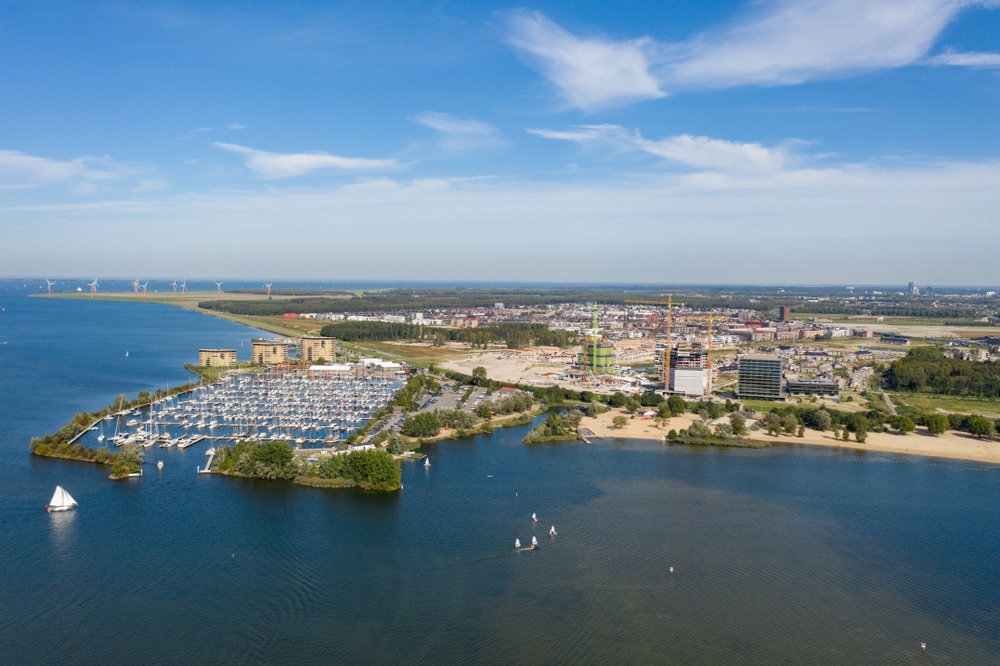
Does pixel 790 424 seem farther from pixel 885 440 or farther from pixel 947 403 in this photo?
pixel 947 403

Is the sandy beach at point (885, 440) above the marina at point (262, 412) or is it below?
below

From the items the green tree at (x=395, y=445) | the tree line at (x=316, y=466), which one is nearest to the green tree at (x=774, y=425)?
the green tree at (x=395, y=445)

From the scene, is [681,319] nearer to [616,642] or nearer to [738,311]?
[738,311]

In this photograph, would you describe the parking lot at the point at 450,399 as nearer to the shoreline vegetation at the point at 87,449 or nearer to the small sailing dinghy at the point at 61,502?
the shoreline vegetation at the point at 87,449

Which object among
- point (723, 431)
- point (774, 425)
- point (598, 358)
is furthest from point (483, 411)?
point (598, 358)

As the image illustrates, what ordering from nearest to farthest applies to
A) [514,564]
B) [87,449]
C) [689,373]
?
1. [514,564]
2. [87,449]
3. [689,373]

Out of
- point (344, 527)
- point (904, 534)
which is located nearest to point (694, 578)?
point (904, 534)
